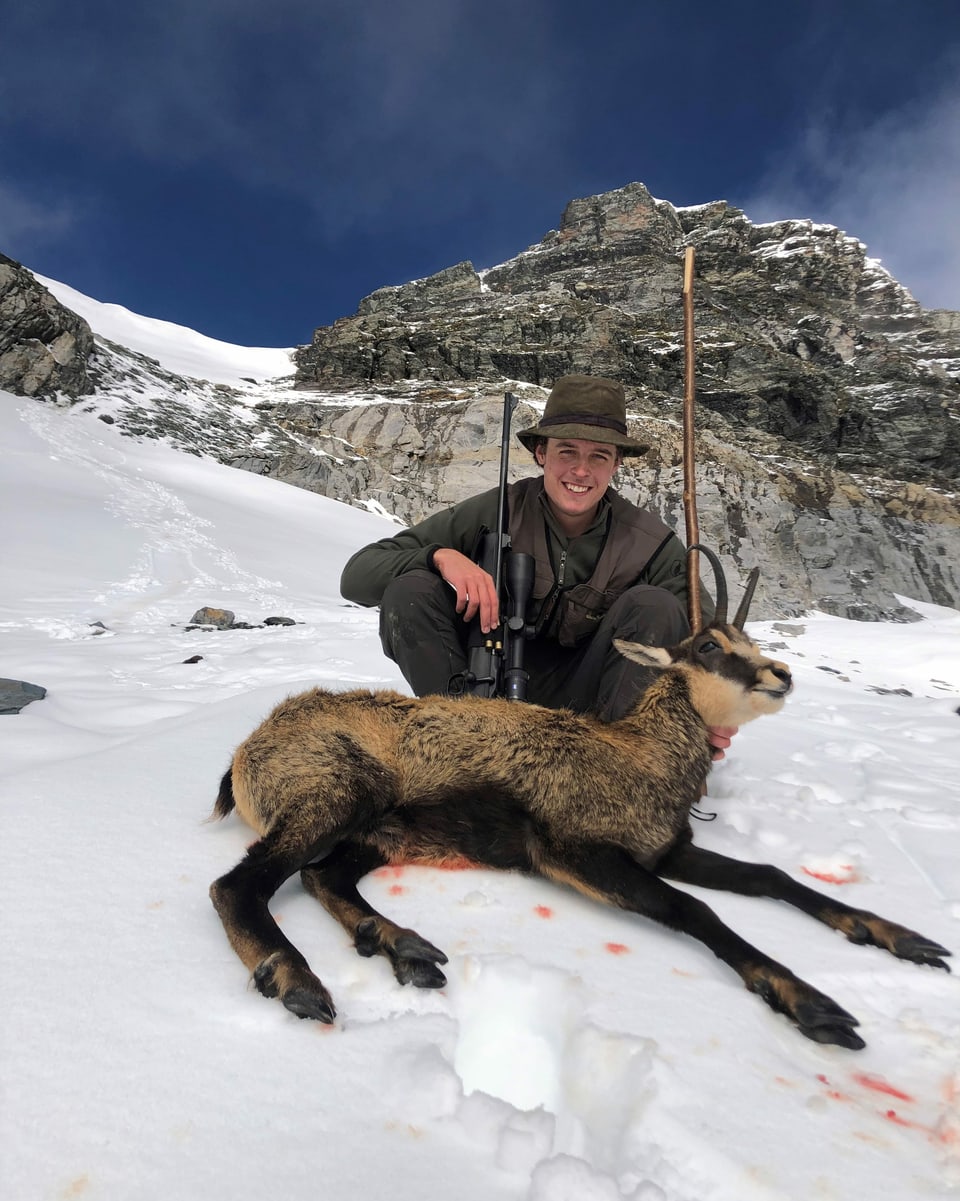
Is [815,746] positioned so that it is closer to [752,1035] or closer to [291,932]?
[752,1035]

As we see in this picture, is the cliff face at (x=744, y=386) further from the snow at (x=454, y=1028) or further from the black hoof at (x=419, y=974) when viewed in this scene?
the black hoof at (x=419, y=974)

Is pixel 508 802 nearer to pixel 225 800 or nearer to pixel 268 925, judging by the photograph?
pixel 268 925

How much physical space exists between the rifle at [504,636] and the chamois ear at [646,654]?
79cm

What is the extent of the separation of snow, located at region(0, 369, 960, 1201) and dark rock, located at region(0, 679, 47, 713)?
0.24 metres

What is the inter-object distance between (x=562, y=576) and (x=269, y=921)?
9.43ft

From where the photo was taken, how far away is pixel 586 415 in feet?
13.5

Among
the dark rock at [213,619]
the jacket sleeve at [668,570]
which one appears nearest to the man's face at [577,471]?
the jacket sleeve at [668,570]

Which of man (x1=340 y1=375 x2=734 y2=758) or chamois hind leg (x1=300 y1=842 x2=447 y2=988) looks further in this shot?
man (x1=340 y1=375 x2=734 y2=758)

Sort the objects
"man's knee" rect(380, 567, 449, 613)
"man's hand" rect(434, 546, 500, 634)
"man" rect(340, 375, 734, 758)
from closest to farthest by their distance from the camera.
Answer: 1. "man's hand" rect(434, 546, 500, 634)
2. "man" rect(340, 375, 734, 758)
3. "man's knee" rect(380, 567, 449, 613)

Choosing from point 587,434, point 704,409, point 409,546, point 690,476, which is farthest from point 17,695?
point 704,409

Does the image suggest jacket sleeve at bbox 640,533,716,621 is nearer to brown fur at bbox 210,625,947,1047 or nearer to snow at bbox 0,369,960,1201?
brown fur at bbox 210,625,947,1047

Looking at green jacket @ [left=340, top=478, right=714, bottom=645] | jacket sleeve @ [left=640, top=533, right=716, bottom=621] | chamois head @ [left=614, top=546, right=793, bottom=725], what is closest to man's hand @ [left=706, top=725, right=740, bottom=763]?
chamois head @ [left=614, top=546, right=793, bottom=725]

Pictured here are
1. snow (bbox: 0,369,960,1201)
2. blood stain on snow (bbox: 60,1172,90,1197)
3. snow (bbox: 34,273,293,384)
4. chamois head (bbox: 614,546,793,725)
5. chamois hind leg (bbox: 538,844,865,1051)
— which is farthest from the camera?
snow (bbox: 34,273,293,384)

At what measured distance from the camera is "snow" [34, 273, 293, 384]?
192 ft
